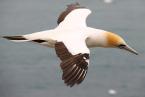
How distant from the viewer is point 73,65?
8094 mm

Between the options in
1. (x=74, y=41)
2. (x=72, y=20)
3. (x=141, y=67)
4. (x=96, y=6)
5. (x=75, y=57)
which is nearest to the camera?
(x=75, y=57)

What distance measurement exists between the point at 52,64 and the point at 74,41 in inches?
154

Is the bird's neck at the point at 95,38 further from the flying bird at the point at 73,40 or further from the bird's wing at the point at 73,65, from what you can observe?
the bird's wing at the point at 73,65

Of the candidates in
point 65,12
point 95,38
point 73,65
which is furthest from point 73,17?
point 73,65

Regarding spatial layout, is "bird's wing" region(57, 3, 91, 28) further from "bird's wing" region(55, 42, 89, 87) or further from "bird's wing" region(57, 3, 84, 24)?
"bird's wing" region(55, 42, 89, 87)

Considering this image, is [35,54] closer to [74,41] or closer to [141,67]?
[141,67]

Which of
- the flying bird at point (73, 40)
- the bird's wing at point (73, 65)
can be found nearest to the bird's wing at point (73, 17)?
the flying bird at point (73, 40)

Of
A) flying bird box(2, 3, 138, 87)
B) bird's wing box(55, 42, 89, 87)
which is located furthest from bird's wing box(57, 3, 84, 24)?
bird's wing box(55, 42, 89, 87)

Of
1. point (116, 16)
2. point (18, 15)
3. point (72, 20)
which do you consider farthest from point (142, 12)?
point (72, 20)

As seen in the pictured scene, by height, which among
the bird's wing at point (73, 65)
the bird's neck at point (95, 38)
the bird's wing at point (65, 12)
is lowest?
the bird's wing at point (65, 12)

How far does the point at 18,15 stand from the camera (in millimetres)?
15617

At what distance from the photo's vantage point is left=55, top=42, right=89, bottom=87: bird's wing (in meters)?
7.90

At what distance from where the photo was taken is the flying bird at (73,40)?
8039 millimetres

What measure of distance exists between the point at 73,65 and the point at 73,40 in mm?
818
